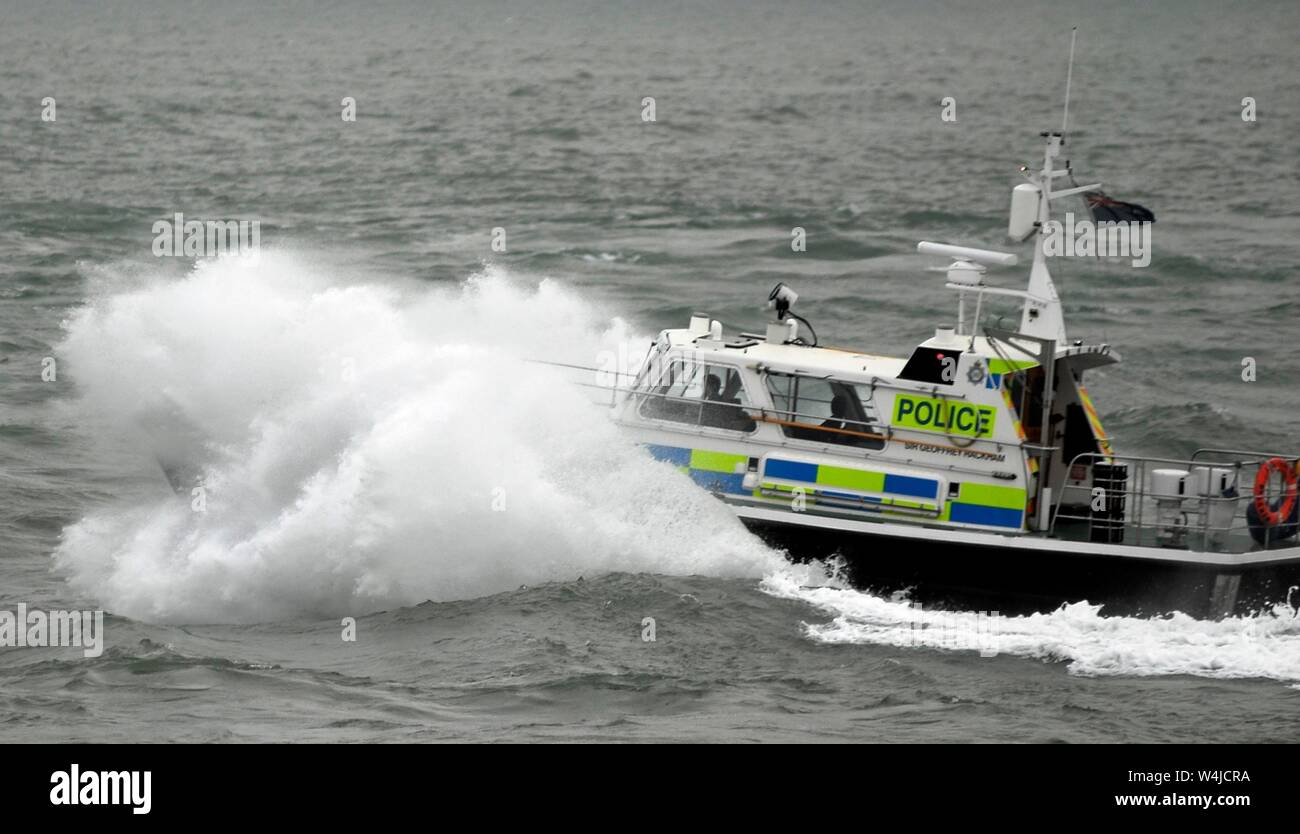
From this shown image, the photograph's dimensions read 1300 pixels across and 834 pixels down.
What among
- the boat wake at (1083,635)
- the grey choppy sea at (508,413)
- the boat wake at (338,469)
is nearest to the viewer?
the grey choppy sea at (508,413)

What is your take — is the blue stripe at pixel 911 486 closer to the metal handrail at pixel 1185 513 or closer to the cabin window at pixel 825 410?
the cabin window at pixel 825 410

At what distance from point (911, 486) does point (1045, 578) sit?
4.96 feet

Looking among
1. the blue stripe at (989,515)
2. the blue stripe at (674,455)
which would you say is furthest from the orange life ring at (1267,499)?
the blue stripe at (674,455)

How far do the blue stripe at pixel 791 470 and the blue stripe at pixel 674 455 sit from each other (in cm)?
83

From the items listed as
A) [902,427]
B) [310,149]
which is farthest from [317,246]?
[902,427]

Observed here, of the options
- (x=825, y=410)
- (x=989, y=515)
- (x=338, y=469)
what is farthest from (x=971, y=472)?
(x=338, y=469)

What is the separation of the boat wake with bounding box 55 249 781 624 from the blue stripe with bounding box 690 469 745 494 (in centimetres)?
18

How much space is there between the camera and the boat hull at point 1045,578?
16.3m

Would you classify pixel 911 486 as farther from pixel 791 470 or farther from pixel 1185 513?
pixel 1185 513

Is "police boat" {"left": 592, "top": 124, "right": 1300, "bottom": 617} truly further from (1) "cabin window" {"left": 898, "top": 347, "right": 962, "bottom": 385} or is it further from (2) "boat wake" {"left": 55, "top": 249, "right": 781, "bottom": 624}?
(2) "boat wake" {"left": 55, "top": 249, "right": 781, "bottom": 624}

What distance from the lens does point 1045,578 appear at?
16.4m

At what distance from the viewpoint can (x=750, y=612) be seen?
Result: 15953mm

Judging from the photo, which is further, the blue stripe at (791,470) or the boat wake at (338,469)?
the blue stripe at (791,470)
